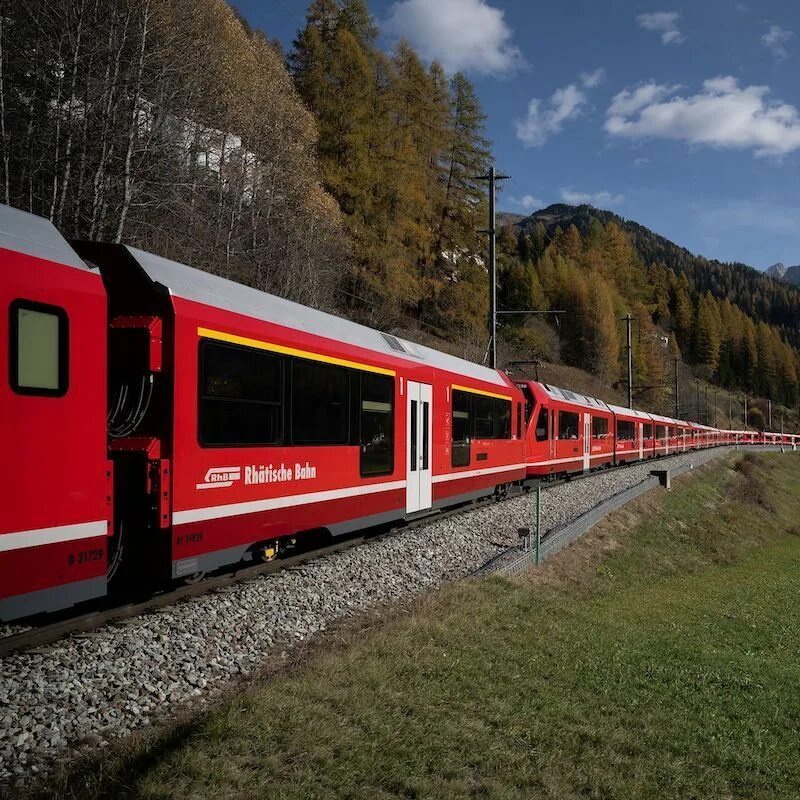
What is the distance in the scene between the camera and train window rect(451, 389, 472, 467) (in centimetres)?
1402

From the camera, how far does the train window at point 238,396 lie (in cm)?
700

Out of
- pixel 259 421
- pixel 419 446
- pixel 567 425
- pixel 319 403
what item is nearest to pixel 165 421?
pixel 259 421

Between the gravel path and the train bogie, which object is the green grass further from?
the train bogie

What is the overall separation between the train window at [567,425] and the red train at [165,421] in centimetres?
1256

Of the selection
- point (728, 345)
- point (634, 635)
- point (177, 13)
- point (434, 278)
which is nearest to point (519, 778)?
point (634, 635)

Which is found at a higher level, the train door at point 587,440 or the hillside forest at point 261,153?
the hillside forest at point 261,153

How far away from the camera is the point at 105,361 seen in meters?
5.95

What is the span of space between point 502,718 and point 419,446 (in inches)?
281

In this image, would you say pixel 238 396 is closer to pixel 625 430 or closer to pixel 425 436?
pixel 425 436

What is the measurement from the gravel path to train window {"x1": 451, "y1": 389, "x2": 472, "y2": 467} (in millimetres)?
3533

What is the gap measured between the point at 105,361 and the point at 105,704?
2.63 m

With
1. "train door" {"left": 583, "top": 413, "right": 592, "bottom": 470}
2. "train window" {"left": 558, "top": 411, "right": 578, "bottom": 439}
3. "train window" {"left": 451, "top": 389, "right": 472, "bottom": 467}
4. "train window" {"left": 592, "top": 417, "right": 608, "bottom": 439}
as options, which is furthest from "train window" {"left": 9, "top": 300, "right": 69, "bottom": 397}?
"train window" {"left": 592, "top": 417, "right": 608, "bottom": 439}

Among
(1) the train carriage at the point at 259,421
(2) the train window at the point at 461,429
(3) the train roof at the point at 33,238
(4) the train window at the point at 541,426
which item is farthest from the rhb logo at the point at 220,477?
(4) the train window at the point at 541,426

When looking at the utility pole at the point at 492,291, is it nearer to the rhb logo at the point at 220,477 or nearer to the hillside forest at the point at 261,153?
the hillside forest at the point at 261,153
